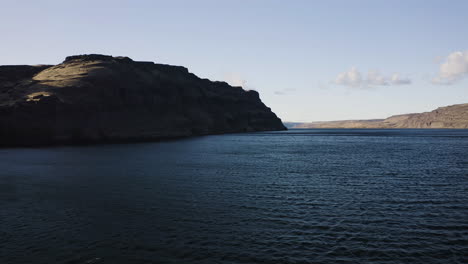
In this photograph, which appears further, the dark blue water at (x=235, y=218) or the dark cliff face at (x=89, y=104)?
the dark cliff face at (x=89, y=104)

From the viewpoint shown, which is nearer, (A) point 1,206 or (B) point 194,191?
(A) point 1,206

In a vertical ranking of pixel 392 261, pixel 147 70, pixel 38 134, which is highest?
pixel 147 70

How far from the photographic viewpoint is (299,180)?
41750 millimetres

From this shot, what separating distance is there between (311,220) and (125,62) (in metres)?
179

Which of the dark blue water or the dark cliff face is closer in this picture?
the dark blue water

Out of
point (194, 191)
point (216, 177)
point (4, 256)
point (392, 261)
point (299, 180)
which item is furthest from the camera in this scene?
→ point (216, 177)

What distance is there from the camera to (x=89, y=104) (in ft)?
452

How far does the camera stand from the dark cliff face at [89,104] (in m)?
115

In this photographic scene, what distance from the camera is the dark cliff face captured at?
376 ft

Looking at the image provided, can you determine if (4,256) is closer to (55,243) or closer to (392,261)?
(55,243)

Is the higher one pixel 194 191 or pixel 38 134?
pixel 38 134

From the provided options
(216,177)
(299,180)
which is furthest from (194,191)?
(299,180)

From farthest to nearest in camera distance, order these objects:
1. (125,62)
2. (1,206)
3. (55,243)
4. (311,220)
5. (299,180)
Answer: (125,62), (299,180), (1,206), (311,220), (55,243)

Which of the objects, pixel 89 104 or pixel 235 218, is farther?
pixel 89 104
